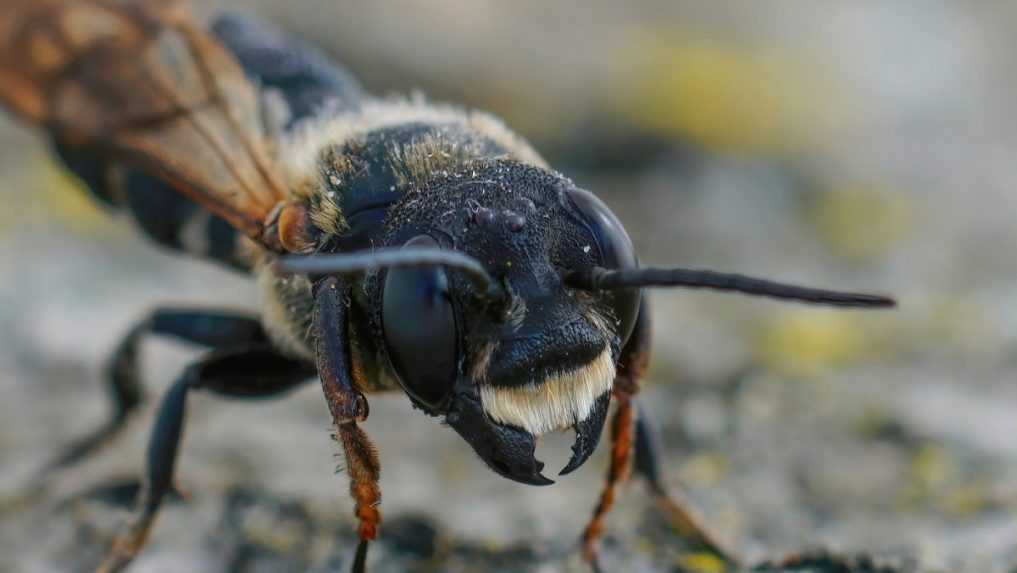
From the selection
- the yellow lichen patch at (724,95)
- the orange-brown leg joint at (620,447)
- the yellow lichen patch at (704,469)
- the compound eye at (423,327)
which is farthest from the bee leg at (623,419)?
the yellow lichen patch at (724,95)

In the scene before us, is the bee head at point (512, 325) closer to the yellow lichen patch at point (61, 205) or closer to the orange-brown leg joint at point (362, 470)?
the orange-brown leg joint at point (362, 470)

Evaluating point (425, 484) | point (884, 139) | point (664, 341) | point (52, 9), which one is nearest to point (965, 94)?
point (884, 139)

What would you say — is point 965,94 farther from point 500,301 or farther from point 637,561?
point 500,301

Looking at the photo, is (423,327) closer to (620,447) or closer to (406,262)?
(406,262)

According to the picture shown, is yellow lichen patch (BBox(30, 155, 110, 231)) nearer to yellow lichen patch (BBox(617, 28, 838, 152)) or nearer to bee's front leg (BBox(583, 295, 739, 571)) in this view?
yellow lichen patch (BBox(617, 28, 838, 152))

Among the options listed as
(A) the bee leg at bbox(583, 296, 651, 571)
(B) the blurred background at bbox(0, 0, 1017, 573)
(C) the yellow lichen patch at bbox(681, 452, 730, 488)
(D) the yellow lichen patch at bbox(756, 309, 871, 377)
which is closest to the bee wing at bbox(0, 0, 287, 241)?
(B) the blurred background at bbox(0, 0, 1017, 573)
